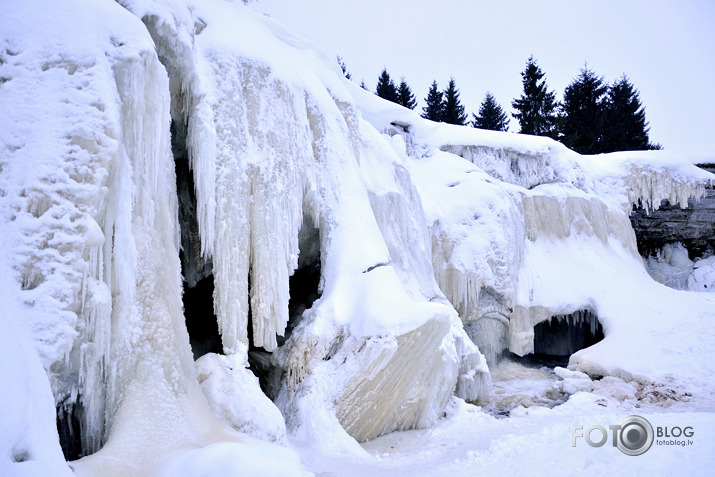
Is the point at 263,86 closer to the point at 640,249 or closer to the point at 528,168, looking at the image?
the point at 528,168

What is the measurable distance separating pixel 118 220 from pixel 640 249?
2177 centimetres

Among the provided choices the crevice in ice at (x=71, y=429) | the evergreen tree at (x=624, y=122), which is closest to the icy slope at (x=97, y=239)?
the crevice in ice at (x=71, y=429)

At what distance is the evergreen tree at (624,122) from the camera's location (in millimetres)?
29297

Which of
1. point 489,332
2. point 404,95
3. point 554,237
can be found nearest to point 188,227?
point 489,332

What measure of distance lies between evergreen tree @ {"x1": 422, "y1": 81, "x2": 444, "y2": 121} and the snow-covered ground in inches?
735

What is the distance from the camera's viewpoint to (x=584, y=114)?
101 ft

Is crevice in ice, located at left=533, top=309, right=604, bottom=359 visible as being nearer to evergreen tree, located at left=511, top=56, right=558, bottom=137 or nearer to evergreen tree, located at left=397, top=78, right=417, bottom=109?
evergreen tree, located at left=511, top=56, right=558, bottom=137

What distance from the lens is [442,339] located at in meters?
8.43

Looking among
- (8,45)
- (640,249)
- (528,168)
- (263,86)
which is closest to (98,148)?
(8,45)

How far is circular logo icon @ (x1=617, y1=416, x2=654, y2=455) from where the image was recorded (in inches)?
175

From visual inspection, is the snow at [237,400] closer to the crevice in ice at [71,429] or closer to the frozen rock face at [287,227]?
the frozen rock face at [287,227]

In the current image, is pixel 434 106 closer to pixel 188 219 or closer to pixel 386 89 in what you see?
pixel 386 89

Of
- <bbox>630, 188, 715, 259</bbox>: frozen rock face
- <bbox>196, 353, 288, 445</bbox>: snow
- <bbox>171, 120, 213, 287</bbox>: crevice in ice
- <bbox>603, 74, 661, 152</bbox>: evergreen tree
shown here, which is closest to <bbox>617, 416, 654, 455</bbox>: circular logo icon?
<bbox>196, 353, 288, 445</bbox>: snow

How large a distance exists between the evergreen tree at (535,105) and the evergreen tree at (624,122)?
329 cm
